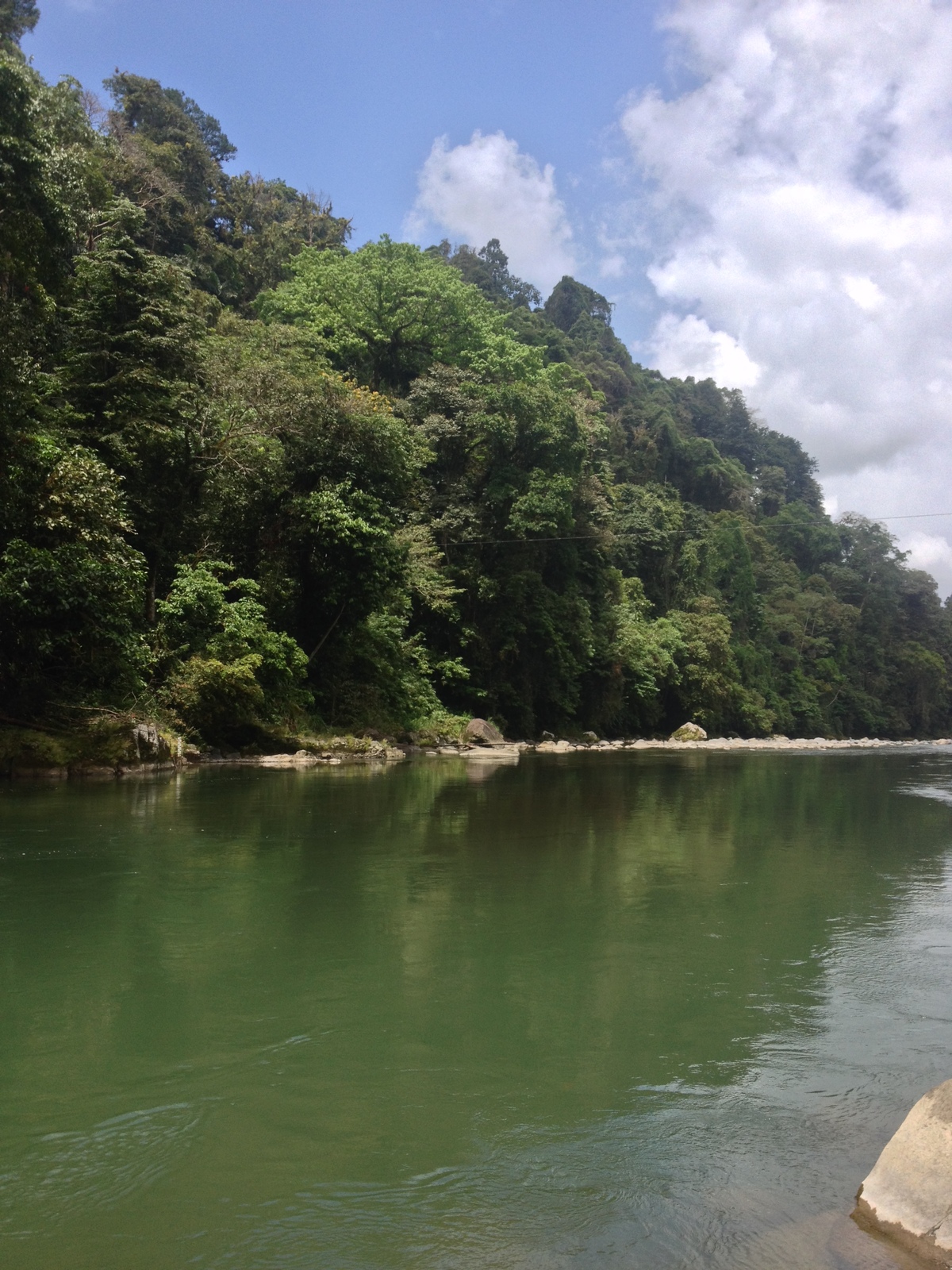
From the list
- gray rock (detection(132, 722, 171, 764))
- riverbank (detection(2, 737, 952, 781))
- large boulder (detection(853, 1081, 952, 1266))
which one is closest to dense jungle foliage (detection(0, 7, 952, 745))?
gray rock (detection(132, 722, 171, 764))

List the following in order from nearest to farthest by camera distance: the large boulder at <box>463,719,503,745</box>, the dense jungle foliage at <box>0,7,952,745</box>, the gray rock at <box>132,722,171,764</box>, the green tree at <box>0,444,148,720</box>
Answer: the green tree at <box>0,444,148,720</box> < the dense jungle foliage at <box>0,7,952,745</box> < the gray rock at <box>132,722,171,764</box> < the large boulder at <box>463,719,503,745</box>

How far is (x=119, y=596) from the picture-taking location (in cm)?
1455

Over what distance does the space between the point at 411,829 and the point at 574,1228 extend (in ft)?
24.7

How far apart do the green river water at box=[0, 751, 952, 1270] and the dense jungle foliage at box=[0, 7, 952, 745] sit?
7.63 meters

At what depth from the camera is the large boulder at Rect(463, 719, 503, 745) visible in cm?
2742

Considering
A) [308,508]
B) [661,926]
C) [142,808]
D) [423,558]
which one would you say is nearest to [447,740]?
[423,558]

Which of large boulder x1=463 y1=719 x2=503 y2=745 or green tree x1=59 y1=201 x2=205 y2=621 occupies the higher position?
green tree x1=59 y1=201 x2=205 y2=621

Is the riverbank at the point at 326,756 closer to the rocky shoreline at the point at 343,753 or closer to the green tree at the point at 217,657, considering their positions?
the rocky shoreline at the point at 343,753

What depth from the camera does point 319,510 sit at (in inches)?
832

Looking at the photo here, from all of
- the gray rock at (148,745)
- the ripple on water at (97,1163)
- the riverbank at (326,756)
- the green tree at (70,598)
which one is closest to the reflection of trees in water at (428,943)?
the ripple on water at (97,1163)

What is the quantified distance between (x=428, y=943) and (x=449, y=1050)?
1.64 m

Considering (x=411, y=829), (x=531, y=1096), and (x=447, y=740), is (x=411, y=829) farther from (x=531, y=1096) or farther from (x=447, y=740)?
(x=447, y=740)

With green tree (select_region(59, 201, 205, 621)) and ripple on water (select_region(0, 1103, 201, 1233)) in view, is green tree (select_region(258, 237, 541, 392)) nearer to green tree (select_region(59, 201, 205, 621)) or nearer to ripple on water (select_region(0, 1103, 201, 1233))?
green tree (select_region(59, 201, 205, 621))

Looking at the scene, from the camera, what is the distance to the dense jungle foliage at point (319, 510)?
14508mm
